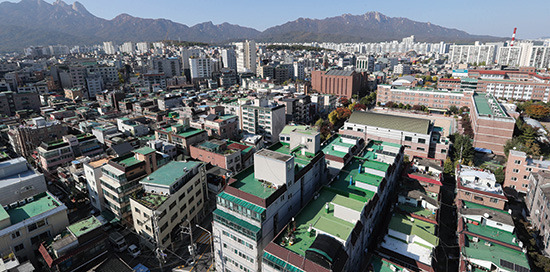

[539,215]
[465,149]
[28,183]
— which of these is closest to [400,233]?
[539,215]

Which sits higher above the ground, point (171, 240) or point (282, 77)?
point (282, 77)

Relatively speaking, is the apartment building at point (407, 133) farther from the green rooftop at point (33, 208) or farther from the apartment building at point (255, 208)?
the green rooftop at point (33, 208)

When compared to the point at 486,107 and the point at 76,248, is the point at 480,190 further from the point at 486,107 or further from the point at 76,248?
the point at 486,107

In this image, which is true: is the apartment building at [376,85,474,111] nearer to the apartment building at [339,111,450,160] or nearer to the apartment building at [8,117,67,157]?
the apartment building at [339,111,450,160]

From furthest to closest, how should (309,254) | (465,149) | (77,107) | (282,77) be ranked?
(282,77) → (77,107) → (465,149) → (309,254)

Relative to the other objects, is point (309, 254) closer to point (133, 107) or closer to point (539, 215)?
point (539, 215)

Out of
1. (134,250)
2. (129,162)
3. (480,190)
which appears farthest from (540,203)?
(129,162)

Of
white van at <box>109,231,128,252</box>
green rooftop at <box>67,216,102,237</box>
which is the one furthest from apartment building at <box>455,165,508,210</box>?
green rooftop at <box>67,216,102,237</box>
